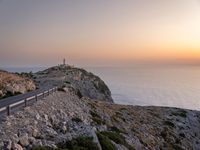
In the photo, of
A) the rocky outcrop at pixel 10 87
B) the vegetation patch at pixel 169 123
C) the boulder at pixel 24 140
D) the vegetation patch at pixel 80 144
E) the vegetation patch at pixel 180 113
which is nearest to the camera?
the boulder at pixel 24 140

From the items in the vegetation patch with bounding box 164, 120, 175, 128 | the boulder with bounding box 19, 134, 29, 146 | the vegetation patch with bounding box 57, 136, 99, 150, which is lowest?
the vegetation patch with bounding box 164, 120, 175, 128

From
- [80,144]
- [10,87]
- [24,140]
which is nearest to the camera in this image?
[24,140]

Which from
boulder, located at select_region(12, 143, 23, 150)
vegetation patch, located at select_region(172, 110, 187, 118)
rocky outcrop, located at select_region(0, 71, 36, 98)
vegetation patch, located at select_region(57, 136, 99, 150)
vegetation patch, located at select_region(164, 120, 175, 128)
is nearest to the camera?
boulder, located at select_region(12, 143, 23, 150)

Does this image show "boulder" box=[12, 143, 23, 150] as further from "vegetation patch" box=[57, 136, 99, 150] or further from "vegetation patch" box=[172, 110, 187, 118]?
"vegetation patch" box=[172, 110, 187, 118]

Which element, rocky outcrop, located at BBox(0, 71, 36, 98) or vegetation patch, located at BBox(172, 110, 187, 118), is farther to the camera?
vegetation patch, located at BBox(172, 110, 187, 118)

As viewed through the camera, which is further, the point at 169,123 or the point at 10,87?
the point at 169,123

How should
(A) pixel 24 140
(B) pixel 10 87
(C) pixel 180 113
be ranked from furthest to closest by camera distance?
(C) pixel 180 113, (B) pixel 10 87, (A) pixel 24 140

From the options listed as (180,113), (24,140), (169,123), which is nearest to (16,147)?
(24,140)

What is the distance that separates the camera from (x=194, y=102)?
481ft

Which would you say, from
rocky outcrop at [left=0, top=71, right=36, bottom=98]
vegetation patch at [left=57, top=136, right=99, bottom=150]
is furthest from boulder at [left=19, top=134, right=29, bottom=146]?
rocky outcrop at [left=0, top=71, right=36, bottom=98]

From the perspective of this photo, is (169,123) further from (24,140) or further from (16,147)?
(16,147)

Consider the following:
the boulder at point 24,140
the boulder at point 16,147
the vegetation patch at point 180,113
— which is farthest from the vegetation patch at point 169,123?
the boulder at point 16,147

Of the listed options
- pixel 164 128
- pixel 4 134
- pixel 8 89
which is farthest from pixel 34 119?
pixel 164 128

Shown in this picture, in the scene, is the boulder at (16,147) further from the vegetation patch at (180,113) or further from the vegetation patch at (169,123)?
the vegetation patch at (180,113)
